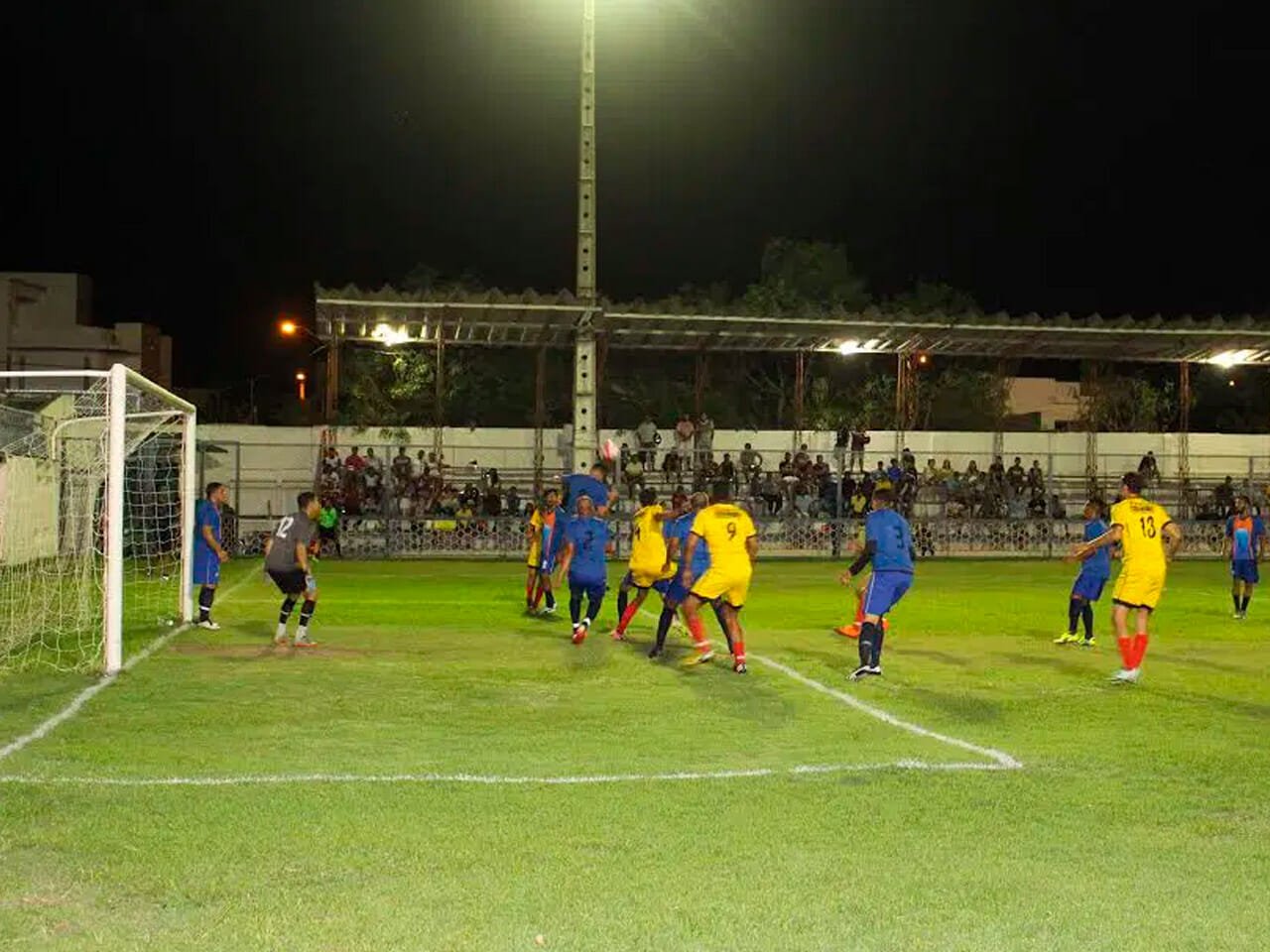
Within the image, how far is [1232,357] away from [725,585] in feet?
109

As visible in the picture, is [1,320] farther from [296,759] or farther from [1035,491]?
[296,759]

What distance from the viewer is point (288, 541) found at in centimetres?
1405

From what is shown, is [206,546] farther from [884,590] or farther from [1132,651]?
[1132,651]

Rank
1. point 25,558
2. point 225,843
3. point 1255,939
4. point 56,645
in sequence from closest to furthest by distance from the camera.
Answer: point 1255,939 < point 225,843 < point 56,645 < point 25,558

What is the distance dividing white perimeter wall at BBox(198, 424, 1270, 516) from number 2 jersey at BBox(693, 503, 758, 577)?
75.0 feet

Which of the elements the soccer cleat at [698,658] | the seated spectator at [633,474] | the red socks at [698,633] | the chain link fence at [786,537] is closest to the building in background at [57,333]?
the chain link fence at [786,537]

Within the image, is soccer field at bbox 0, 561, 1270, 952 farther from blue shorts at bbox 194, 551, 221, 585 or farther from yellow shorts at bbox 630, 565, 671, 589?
blue shorts at bbox 194, 551, 221, 585

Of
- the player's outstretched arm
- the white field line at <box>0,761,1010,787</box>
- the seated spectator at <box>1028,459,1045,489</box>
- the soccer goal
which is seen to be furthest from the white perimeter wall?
the white field line at <box>0,761,1010,787</box>

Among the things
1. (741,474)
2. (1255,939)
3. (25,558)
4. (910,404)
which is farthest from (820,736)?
(910,404)

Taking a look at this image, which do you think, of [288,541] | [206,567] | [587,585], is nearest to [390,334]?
[206,567]

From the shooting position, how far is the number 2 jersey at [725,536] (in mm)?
12852

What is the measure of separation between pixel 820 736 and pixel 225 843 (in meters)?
4.61

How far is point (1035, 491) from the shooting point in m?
37.6

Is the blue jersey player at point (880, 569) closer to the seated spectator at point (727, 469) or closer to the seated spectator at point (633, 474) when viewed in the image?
the seated spectator at point (633, 474)
